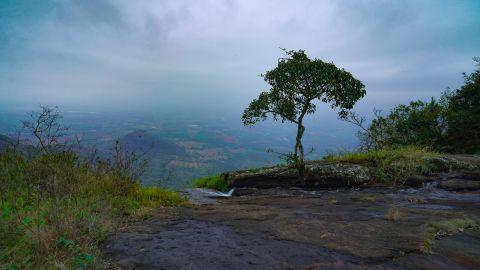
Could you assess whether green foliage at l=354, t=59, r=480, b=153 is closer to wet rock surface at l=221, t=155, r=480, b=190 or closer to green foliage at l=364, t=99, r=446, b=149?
green foliage at l=364, t=99, r=446, b=149

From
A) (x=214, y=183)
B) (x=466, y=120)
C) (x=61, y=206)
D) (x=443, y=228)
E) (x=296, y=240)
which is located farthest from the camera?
(x=466, y=120)

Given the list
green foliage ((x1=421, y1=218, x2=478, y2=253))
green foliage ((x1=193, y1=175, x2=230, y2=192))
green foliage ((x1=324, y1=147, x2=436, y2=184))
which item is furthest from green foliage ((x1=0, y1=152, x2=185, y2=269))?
green foliage ((x1=324, y1=147, x2=436, y2=184))

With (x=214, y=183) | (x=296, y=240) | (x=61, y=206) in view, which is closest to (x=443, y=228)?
(x=296, y=240)

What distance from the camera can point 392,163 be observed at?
12.6 meters

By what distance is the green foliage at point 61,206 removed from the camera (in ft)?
14.6

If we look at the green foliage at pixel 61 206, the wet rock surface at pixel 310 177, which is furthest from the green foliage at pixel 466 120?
the green foliage at pixel 61 206

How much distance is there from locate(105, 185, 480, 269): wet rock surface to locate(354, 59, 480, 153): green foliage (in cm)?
1605

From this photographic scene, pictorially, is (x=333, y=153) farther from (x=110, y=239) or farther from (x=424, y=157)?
(x=110, y=239)

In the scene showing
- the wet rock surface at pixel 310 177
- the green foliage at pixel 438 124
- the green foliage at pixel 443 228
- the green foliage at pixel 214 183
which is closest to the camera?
the green foliage at pixel 443 228

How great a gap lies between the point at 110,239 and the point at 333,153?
12.0 meters

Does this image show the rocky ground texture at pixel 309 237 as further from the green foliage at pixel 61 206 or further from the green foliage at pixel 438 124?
the green foliage at pixel 438 124

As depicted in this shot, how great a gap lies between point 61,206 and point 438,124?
2542 cm

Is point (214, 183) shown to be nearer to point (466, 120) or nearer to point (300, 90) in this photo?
point (300, 90)

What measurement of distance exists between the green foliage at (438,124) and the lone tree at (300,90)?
883cm
